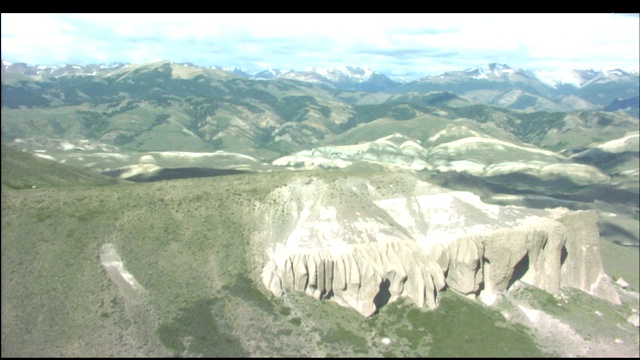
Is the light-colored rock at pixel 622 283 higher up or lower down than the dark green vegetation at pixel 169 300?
lower down

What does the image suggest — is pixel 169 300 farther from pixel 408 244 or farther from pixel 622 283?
pixel 622 283

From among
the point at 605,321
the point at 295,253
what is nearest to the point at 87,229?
the point at 295,253

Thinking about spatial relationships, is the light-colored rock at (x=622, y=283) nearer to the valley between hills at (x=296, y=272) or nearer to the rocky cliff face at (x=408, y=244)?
the valley between hills at (x=296, y=272)

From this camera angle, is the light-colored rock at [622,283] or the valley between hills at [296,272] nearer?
the valley between hills at [296,272]

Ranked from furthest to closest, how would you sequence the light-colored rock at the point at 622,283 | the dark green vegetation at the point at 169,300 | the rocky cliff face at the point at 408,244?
the light-colored rock at the point at 622,283 → the rocky cliff face at the point at 408,244 → the dark green vegetation at the point at 169,300

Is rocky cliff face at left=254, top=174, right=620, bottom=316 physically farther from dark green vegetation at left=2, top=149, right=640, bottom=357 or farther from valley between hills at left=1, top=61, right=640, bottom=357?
dark green vegetation at left=2, top=149, right=640, bottom=357

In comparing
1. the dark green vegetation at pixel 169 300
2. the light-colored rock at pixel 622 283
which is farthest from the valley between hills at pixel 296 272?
the light-colored rock at pixel 622 283

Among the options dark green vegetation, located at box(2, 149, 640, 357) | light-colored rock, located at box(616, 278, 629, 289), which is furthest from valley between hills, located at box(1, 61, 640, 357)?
light-colored rock, located at box(616, 278, 629, 289)

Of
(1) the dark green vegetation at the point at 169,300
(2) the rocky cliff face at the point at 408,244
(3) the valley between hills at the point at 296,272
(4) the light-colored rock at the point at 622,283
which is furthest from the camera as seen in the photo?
(4) the light-colored rock at the point at 622,283

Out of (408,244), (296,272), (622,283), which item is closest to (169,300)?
(296,272)
